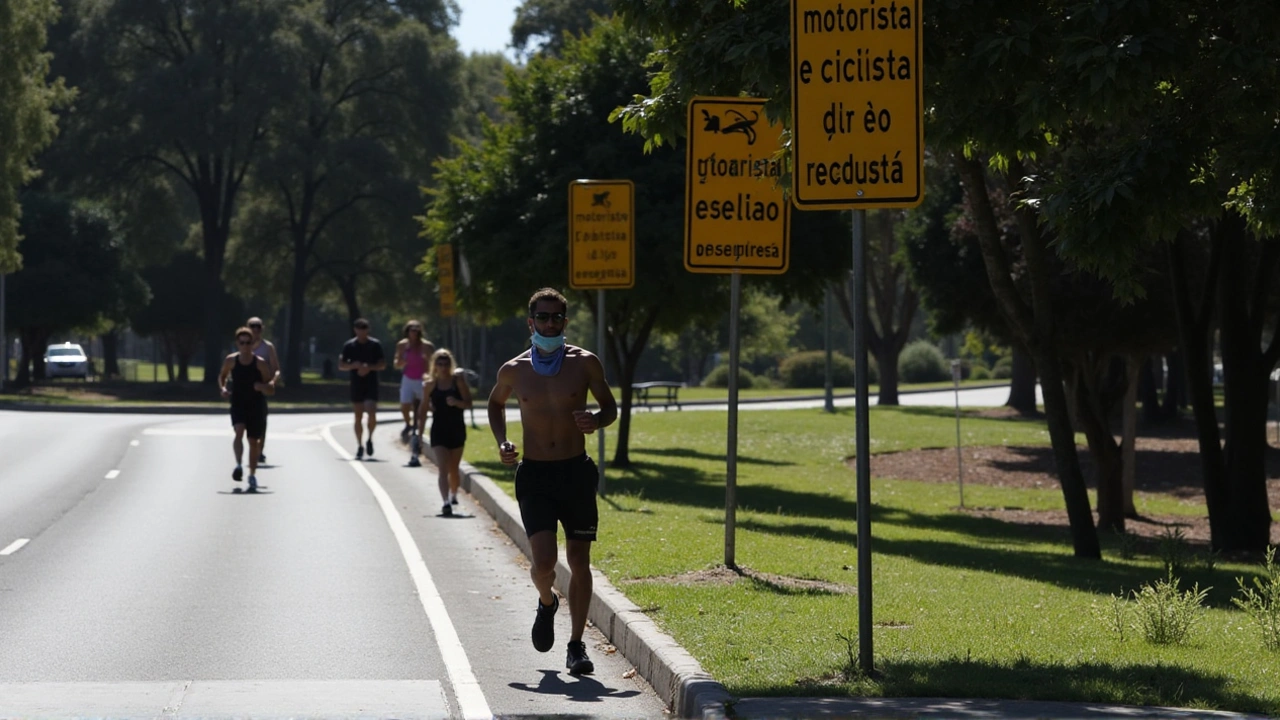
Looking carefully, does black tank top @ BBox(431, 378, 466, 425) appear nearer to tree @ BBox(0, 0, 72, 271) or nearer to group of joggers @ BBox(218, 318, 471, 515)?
group of joggers @ BBox(218, 318, 471, 515)

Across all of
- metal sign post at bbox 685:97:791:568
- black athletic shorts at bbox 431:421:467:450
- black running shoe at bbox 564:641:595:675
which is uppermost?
metal sign post at bbox 685:97:791:568

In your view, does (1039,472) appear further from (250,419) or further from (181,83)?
(181,83)

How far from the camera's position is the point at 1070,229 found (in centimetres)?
902

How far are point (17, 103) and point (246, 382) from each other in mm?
32794

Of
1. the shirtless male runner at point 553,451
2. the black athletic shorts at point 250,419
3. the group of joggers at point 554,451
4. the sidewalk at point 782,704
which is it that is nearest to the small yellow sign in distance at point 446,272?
the black athletic shorts at point 250,419

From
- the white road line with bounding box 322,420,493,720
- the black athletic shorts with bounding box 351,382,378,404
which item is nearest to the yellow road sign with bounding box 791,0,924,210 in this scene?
the white road line with bounding box 322,420,493,720

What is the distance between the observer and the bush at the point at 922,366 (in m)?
83.5

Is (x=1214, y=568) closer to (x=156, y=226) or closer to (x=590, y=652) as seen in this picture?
(x=590, y=652)

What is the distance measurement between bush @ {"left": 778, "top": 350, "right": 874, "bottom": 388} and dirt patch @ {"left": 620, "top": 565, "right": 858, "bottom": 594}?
63.2m

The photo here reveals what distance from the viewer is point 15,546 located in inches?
563

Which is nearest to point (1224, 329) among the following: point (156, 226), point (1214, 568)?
point (1214, 568)

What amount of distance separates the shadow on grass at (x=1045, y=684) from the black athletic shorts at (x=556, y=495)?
1736mm

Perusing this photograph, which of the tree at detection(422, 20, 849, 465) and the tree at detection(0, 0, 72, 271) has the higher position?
the tree at detection(0, 0, 72, 271)

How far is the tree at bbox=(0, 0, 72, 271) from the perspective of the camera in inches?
1913
